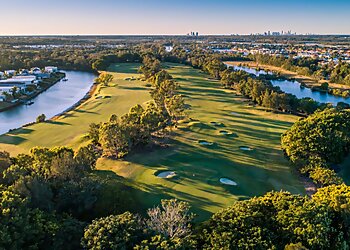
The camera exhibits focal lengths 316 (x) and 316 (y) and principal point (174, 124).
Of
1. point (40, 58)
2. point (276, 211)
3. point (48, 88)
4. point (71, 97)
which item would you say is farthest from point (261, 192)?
point (40, 58)

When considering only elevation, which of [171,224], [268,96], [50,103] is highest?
[268,96]

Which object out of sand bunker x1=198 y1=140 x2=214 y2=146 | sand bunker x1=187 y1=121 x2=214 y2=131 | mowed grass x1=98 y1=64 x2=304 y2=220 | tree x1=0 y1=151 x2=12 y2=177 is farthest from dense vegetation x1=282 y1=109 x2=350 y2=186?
tree x1=0 y1=151 x2=12 y2=177

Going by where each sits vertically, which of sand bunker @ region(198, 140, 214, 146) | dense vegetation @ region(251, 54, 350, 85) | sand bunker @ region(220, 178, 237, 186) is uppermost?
dense vegetation @ region(251, 54, 350, 85)

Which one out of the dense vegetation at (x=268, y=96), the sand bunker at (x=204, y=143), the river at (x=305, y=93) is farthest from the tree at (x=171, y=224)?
the river at (x=305, y=93)

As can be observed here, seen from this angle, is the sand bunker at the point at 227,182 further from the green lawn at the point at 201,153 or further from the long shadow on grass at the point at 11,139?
the long shadow on grass at the point at 11,139

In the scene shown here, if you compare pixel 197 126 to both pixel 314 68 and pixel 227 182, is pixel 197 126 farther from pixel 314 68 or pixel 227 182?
pixel 314 68

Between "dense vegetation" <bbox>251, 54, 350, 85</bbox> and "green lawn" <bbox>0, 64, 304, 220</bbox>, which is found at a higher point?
"dense vegetation" <bbox>251, 54, 350, 85</bbox>

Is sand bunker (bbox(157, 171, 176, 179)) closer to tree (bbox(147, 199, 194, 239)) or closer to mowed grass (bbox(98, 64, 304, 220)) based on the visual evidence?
mowed grass (bbox(98, 64, 304, 220))

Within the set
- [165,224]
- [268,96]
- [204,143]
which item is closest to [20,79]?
[268,96]
